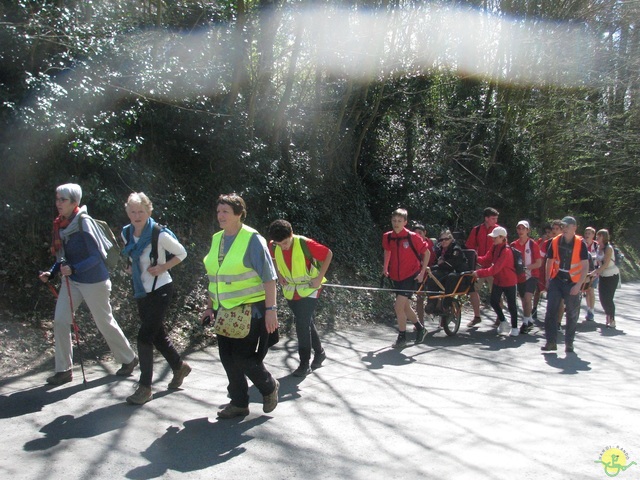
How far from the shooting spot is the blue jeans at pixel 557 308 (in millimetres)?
9219

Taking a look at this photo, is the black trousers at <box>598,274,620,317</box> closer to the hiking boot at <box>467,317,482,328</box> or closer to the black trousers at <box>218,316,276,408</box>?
the hiking boot at <box>467,317,482,328</box>

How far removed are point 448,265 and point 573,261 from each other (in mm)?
2240

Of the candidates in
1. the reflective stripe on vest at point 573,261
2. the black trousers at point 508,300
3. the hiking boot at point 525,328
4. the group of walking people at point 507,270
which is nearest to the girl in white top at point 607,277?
the group of walking people at point 507,270

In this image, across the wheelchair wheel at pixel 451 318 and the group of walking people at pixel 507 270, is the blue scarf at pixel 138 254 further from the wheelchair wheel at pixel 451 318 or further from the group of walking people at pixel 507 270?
the wheelchair wheel at pixel 451 318

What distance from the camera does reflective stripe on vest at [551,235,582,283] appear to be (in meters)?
9.13

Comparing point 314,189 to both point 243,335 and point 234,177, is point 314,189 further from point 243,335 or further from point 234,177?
point 243,335

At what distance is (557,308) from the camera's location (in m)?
9.39

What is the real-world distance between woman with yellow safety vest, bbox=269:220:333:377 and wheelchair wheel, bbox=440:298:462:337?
3797 millimetres

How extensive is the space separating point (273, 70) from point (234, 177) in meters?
3.03

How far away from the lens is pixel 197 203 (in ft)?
37.4

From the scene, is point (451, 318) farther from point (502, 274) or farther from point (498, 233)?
point (498, 233)

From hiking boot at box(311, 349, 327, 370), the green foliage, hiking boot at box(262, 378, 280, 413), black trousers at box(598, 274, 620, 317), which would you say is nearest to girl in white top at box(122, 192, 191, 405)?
hiking boot at box(262, 378, 280, 413)

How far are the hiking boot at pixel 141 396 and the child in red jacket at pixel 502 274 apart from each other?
6330 millimetres

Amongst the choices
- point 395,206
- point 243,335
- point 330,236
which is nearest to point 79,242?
point 243,335
